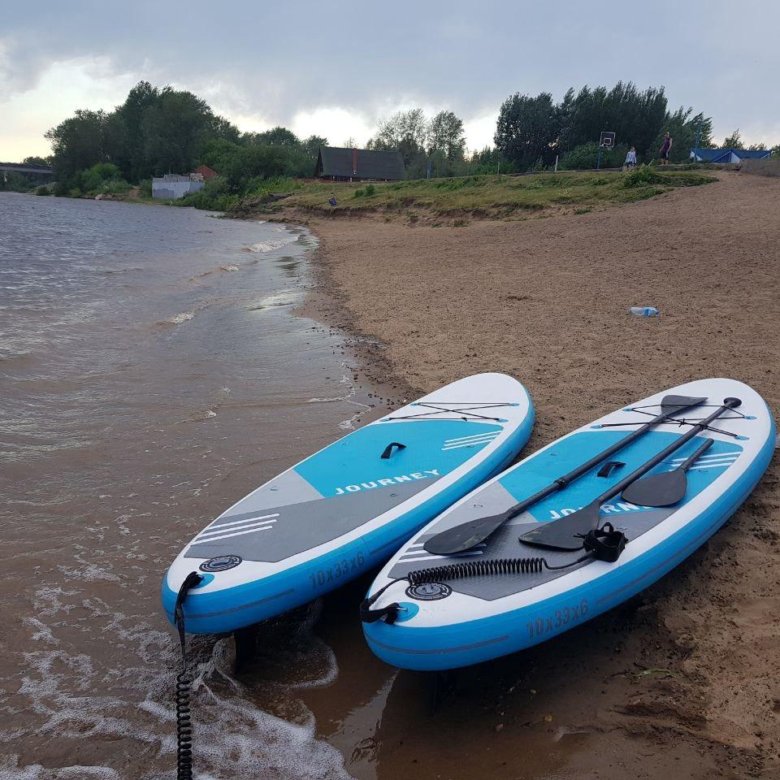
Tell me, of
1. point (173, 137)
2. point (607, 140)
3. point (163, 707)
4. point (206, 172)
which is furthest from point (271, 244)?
point (173, 137)

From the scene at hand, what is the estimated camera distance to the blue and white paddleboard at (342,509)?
114 inches

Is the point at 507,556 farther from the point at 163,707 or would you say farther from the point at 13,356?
the point at 13,356

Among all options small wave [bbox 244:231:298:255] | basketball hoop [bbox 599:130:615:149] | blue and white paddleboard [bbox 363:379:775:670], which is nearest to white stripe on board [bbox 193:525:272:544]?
blue and white paddleboard [bbox 363:379:775:670]

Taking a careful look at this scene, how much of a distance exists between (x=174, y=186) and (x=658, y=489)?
71.1 metres

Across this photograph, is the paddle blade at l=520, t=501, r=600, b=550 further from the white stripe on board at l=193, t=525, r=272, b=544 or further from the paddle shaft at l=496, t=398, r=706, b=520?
the white stripe on board at l=193, t=525, r=272, b=544

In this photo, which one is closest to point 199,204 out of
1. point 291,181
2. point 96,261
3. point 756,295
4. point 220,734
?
point 291,181

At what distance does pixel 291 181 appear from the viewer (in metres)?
51.0

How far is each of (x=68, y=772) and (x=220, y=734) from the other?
55 centimetres

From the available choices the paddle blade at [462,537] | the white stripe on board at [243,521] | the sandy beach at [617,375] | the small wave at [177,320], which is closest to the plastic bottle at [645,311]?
the sandy beach at [617,375]

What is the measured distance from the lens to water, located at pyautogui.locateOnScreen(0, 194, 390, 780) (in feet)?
8.61

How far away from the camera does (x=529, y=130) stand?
33906mm

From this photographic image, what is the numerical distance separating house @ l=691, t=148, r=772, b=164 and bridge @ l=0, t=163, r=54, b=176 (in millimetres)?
83964

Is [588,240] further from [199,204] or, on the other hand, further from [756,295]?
[199,204]

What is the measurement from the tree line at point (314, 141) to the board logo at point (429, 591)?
91.4ft
